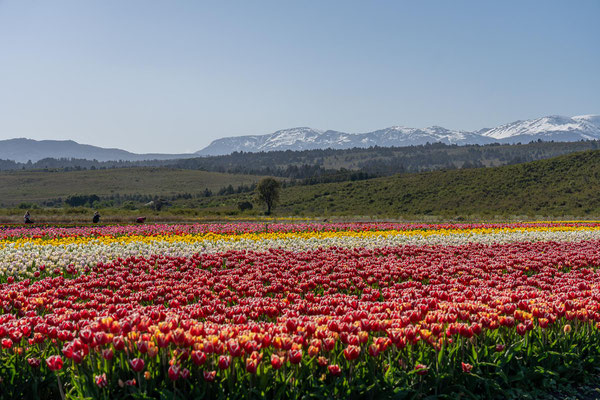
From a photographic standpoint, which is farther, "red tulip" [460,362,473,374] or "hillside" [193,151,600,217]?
"hillside" [193,151,600,217]

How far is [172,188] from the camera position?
18462 cm

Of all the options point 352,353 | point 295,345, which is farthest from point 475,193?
point 295,345

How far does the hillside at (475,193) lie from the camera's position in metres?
81.6

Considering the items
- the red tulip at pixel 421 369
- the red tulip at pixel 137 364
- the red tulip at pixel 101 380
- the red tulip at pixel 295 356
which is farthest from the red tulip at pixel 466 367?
the red tulip at pixel 101 380

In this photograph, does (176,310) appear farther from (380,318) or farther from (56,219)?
(56,219)

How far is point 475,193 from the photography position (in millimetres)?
94875

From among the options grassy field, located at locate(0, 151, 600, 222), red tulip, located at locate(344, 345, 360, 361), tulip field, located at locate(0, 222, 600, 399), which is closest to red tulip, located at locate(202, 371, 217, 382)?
tulip field, located at locate(0, 222, 600, 399)

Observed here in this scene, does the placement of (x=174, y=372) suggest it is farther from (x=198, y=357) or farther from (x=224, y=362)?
(x=224, y=362)

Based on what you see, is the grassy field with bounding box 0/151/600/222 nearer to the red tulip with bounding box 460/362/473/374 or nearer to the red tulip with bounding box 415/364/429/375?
the red tulip with bounding box 460/362/473/374

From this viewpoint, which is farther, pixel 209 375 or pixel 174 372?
pixel 209 375

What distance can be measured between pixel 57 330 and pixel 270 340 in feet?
7.75

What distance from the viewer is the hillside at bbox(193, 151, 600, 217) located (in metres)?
81.6

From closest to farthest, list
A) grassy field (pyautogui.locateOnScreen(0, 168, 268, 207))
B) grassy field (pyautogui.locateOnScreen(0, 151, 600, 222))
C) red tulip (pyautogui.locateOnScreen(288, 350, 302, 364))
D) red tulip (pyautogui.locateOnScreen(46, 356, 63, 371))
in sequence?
red tulip (pyautogui.locateOnScreen(46, 356, 63, 371)), red tulip (pyautogui.locateOnScreen(288, 350, 302, 364)), grassy field (pyautogui.locateOnScreen(0, 151, 600, 222)), grassy field (pyautogui.locateOnScreen(0, 168, 268, 207))

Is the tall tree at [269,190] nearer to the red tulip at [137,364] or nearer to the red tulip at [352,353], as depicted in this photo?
the red tulip at [352,353]
